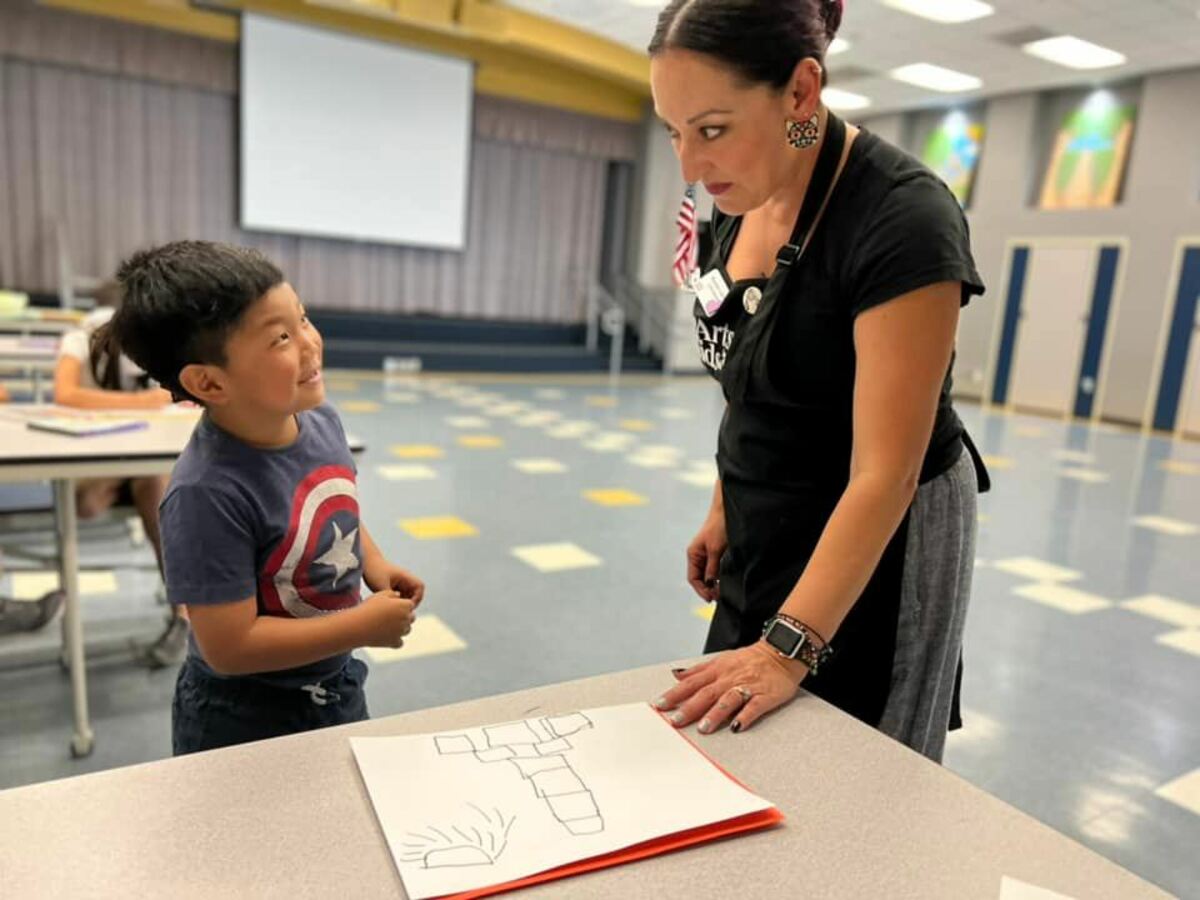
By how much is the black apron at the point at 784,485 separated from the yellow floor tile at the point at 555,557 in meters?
2.03

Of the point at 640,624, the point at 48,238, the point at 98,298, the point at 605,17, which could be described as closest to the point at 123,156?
the point at 48,238

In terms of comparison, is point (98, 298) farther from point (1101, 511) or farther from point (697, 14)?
point (1101, 511)

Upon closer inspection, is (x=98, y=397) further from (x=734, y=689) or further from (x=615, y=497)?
(x=615, y=497)

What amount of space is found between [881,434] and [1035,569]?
297 centimetres

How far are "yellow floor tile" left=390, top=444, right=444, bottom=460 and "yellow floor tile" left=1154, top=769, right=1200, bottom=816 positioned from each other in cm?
351

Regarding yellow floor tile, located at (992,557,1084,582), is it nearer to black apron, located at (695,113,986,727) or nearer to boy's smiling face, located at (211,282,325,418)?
black apron, located at (695,113,986,727)

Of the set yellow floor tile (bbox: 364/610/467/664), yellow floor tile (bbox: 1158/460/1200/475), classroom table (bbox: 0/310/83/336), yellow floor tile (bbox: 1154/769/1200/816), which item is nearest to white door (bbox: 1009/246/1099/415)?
yellow floor tile (bbox: 1158/460/1200/475)

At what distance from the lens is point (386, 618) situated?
937 mm

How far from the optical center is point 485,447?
5.01m

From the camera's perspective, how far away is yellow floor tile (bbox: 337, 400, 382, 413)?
19.6 feet

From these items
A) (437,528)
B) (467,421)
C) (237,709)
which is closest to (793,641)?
(237,709)

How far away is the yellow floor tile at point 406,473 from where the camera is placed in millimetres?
4070

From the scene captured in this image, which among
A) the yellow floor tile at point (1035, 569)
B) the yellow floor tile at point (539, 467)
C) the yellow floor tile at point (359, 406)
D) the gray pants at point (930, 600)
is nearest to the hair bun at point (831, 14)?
the gray pants at point (930, 600)

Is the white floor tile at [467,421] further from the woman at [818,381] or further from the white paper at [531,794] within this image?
the white paper at [531,794]
